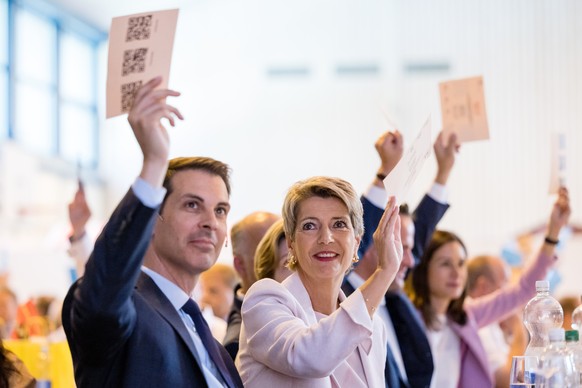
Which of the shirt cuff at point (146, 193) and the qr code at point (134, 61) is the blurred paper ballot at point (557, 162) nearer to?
the qr code at point (134, 61)

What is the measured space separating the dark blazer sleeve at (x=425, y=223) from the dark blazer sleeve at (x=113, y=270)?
2.12m

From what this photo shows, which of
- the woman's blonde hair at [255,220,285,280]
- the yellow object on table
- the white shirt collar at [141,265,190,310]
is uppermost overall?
the woman's blonde hair at [255,220,285,280]

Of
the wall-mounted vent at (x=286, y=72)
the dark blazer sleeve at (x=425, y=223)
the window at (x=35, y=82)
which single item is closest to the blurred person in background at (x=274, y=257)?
the dark blazer sleeve at (x=425, y=223)

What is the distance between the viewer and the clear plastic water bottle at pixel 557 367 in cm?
226

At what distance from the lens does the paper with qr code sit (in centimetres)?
205

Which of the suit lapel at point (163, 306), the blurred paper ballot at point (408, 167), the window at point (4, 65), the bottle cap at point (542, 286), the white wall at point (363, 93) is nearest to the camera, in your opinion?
the suit lapel at point (163, 306)

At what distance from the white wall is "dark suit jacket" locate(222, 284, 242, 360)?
11.0 meters

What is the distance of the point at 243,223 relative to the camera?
3.61 meters

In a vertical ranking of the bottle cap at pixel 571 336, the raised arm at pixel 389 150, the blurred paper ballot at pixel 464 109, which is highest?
the blurred paper ballot at pixel 464 109

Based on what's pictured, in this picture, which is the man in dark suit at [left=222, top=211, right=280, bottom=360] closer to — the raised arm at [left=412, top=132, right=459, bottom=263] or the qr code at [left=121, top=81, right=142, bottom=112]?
the raised arm at [left=412, top=132, right=459, bottom=263]

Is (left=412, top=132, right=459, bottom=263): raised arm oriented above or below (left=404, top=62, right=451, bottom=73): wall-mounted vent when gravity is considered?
below

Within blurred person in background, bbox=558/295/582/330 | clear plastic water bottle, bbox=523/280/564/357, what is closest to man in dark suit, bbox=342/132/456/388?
clear plastic water bottle, bbox=523/280/564/357

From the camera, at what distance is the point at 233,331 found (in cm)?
309

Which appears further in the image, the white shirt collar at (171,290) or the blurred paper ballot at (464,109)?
the blurred paper ballot at (464,109)
